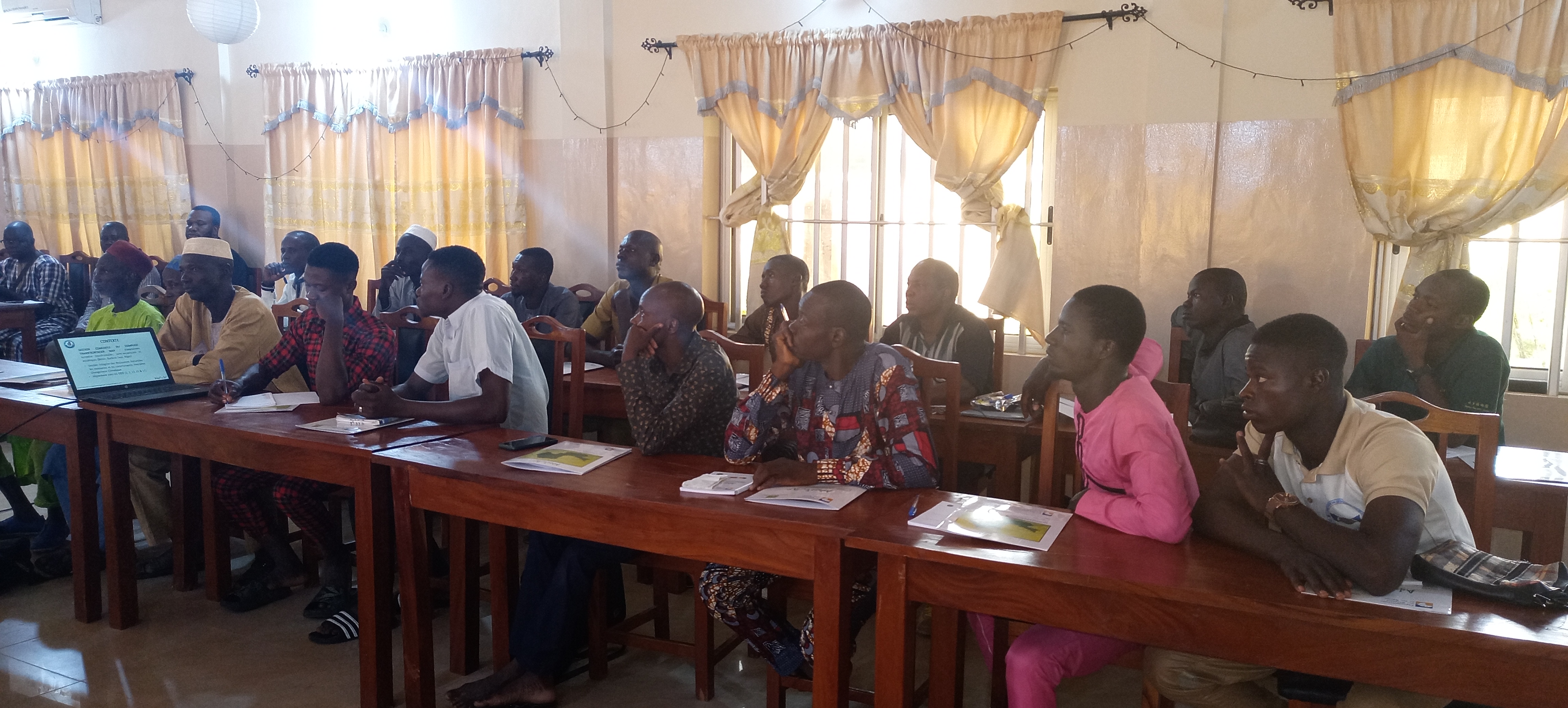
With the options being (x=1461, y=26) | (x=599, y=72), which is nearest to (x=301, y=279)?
(x=599, y=72)

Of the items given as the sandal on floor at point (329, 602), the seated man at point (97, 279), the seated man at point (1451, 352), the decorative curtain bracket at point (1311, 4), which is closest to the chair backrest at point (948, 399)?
the seated man at point (1451, 352)

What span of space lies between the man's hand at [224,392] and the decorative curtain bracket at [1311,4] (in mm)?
4224

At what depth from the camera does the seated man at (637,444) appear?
101 inches

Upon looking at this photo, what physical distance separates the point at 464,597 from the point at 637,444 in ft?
2.23

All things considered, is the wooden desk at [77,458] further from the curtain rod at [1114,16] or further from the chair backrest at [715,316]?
the curtain rod at [1114,16]

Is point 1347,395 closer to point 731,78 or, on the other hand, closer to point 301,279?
point 731,78

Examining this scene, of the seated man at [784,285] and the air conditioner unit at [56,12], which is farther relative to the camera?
the air conditioner unit at [56,12]

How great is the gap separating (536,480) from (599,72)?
388 cm

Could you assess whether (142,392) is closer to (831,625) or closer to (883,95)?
(831,625)

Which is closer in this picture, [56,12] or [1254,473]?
[1254,473]

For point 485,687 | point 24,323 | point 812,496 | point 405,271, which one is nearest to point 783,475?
point 812,496

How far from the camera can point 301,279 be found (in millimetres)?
5617

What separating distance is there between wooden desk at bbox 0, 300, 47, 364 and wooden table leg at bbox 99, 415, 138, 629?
2.20 m

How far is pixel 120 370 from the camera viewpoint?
10.5 feet
